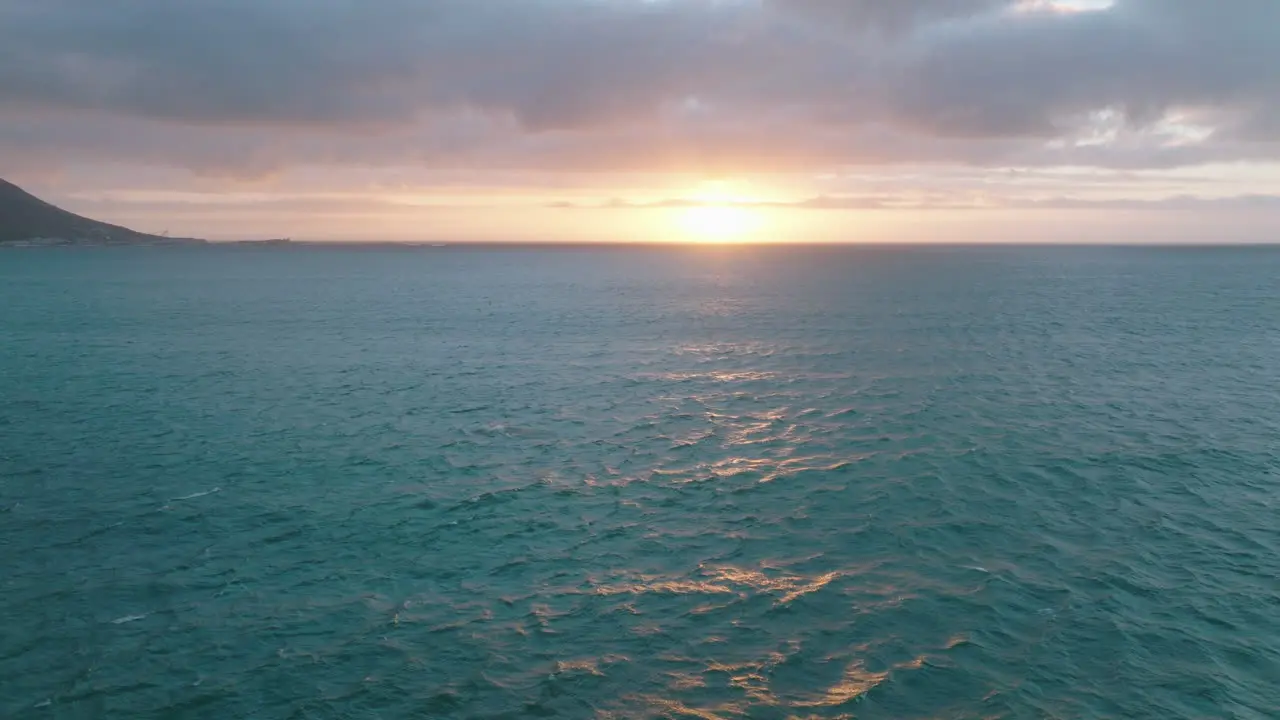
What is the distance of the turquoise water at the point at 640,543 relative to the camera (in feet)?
86.5

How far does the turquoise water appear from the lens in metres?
26.4

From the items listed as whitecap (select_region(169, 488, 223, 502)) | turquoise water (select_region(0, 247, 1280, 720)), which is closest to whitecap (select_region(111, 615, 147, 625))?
turquoise water (select_region(0, 247, 1280, 720))

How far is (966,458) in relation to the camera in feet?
170

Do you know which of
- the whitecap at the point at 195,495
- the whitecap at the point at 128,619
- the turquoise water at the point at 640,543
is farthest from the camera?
the whitecap at the point at 195,495

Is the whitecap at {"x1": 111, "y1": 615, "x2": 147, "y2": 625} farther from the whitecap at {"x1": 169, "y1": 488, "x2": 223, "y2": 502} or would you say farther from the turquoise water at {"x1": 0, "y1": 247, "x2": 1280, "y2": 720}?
the whitecap at {"x1": 169, "y1": 488, "x2": 223, "y2": 502}

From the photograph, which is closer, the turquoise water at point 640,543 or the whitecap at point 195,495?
the turquoise water at point 640,543

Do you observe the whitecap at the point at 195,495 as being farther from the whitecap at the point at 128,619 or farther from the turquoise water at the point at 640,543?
the whitecap at the point at 128,619

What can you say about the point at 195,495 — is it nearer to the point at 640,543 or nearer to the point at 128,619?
the point at 128,619

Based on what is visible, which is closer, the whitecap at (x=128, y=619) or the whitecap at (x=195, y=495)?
the whitecap at (x=128, y=619)

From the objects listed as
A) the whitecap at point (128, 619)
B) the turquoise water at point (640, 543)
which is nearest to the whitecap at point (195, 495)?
Result: the turquoise water at point (640, 543)

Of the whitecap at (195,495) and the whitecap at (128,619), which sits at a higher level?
the whitecap at (195,495)

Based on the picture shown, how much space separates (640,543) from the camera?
1495 inches

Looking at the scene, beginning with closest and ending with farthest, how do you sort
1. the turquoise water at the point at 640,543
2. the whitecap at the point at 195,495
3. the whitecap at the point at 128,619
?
the turquoise water at the point at 640,543, the whitecap at the point at 128,619, the whitecap at the point at 195,495

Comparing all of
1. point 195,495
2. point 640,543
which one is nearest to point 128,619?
point 195,495
